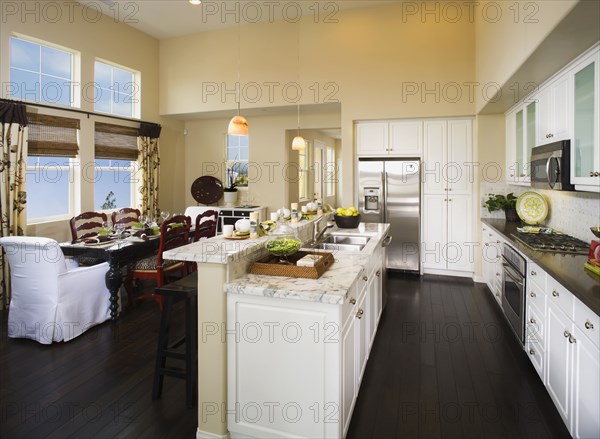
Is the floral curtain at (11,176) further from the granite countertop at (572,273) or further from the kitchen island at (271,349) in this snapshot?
the granite countertop at (572,273)

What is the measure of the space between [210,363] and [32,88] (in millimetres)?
4533

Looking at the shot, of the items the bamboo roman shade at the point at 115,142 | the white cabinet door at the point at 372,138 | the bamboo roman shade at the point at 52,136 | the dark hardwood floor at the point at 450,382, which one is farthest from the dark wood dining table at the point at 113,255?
the white cabinet door at the point at 372,138

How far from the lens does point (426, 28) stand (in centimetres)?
519

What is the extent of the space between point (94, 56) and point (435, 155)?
5.17 meters

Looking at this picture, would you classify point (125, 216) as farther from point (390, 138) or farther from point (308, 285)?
point (308, 285)

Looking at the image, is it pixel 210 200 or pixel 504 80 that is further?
pixel 210 200

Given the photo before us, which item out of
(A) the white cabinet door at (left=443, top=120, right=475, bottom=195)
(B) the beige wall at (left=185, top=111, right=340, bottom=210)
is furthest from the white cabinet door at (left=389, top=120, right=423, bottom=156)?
(B) the beige wall at (left=185, top=111, right=340, bottom=210)

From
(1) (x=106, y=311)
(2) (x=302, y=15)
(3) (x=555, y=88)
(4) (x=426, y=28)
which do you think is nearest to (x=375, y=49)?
(4) (x=426, y=28)

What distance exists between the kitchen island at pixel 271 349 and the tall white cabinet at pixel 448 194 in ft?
12.1

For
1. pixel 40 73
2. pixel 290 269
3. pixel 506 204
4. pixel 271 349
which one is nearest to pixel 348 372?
pixel 271 349

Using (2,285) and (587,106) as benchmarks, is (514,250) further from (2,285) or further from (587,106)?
(2,285)

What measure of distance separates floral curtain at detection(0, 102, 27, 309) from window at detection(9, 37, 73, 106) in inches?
12.8

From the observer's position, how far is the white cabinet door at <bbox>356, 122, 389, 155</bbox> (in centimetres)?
552

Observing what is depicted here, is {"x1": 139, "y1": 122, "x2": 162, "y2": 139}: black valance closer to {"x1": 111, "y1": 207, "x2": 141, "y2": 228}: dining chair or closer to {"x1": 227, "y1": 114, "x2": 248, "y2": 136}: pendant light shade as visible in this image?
{"x1": 111, "y1": 207, "x2": 141, "y2": 228}: dining chair
